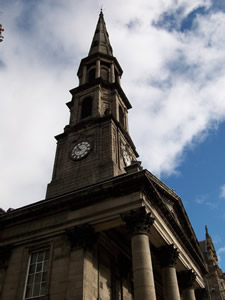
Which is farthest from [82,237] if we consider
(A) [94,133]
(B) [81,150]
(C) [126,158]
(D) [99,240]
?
(A) [94,133]

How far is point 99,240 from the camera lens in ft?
63.0

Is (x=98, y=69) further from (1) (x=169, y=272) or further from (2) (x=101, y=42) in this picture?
(1) (x=169, y=272)

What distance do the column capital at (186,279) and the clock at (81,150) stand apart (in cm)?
1215

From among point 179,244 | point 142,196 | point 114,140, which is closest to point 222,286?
point 179,244

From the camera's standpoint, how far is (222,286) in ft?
135

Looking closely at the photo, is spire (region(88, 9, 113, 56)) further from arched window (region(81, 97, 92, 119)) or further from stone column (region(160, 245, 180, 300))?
stone column (region(160, 245, 180, 300))

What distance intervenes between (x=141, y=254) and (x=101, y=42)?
1245 inches

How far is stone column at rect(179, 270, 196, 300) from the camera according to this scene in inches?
939

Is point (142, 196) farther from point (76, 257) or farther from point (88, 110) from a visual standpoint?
point (88, 110)

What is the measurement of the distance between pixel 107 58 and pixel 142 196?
79.8 ft

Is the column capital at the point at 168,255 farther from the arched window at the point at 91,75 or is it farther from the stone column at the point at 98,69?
the arched window at the point at 91,75

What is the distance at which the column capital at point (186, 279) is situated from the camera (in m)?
24.0

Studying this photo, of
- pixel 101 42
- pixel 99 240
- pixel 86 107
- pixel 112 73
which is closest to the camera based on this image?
pixel 99 240

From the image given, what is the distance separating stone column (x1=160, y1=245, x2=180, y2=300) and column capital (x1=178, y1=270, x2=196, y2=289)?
4584 millimetres
